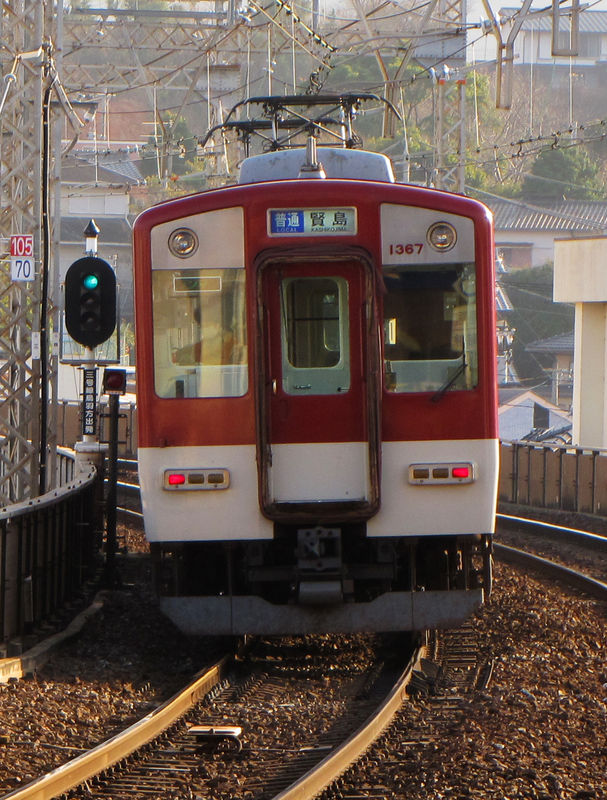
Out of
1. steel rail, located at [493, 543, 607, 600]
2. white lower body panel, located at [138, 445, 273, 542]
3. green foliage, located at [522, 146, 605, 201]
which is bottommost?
steel rail, located at [493, 543, 607, 600]

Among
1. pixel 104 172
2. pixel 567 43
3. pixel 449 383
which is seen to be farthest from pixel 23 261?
pixel 567 43

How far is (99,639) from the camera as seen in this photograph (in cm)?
845

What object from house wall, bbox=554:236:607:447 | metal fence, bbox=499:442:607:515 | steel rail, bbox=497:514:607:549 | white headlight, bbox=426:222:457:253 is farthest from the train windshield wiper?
house wall, bbox=554:236:607:447

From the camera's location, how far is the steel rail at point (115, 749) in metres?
4.78

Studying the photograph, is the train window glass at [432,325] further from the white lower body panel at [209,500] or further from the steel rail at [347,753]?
the steel rail at [347,753]

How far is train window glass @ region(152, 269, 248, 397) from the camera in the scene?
24.0 feet

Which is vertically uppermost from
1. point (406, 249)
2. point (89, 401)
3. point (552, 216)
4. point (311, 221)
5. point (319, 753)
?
point (552, 216)

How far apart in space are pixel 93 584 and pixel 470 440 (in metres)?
4.36

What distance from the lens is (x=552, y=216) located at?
39000mm

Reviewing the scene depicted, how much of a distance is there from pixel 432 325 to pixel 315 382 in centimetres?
78

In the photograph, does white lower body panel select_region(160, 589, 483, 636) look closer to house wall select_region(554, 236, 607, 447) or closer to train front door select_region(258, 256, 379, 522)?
train front door select_region(258, 256, 379, 522)

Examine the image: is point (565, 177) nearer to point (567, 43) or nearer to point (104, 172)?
point (104, 172)

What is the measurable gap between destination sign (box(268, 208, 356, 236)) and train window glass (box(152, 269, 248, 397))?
36 centimetres

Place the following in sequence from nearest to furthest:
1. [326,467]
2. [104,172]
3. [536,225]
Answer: [326,467] < [536,225] < [104,172]
